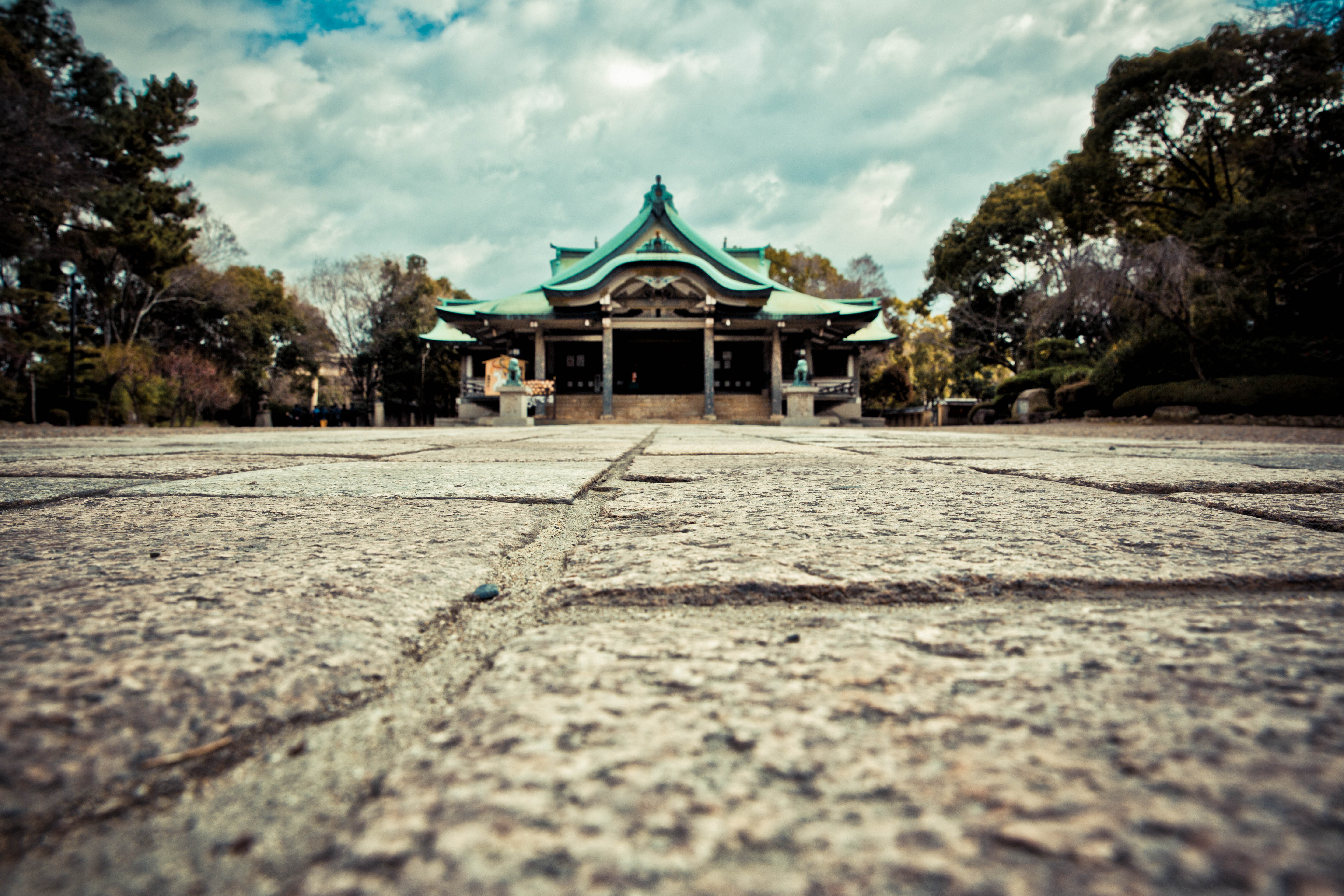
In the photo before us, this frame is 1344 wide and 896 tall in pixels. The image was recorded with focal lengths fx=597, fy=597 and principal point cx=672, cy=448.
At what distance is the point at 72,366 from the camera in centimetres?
1267

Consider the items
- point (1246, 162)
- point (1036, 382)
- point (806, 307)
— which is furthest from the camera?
point (806, 307)

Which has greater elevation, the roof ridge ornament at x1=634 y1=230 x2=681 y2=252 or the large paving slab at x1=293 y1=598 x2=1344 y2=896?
the roof ridge ornament at x1=634 y1=230 x2=681 y2=252

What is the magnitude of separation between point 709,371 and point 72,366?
45.6 feet

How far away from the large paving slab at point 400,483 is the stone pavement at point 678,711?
1.25ft

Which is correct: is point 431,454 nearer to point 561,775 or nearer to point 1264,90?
point 561,775

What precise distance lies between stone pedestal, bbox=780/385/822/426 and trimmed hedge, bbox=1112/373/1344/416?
5873 mm

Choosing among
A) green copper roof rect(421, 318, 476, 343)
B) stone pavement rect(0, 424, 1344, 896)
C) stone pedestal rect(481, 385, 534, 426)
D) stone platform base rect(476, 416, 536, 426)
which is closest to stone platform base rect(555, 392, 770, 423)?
stone platform base rect(476, 416, 536, 426)

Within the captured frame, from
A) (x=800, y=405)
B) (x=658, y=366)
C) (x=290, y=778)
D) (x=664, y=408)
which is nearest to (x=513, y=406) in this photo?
(x=664, y=408)

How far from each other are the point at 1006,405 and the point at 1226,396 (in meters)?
5.85

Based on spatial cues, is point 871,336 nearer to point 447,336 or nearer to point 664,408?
point 664,408

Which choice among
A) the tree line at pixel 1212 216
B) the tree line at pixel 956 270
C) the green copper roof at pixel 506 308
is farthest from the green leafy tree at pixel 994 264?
the green copper roof at pixel 506 308

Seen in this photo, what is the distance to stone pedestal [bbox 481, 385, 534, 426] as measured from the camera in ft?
40.6

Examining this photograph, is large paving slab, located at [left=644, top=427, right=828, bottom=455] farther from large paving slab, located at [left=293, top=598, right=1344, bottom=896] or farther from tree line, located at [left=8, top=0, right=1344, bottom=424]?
tree line, located at [left=8, top=0, right=1344, bottom=424]

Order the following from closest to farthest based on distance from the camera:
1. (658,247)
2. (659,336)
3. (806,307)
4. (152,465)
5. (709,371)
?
(152,465) → (709,371) → (658,247) → (806,307) → (659,336)
